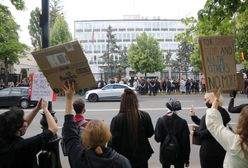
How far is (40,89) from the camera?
4738 millimetres

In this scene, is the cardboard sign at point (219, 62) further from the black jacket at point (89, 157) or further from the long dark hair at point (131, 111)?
the black jacket at point (89, 157)

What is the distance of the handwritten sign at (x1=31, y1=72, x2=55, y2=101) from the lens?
4688 mm

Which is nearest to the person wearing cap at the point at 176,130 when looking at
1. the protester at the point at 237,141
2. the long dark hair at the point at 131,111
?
the long dark hair at the point at 131,111

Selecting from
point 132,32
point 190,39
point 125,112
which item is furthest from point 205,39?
point 132,32

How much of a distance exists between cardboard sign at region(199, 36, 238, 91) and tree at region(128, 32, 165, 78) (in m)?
44.6

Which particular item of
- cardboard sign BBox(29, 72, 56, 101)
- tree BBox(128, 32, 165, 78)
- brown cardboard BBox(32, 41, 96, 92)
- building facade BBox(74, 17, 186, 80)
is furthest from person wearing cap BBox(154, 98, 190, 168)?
building facade BBox(74, 17, 186, 80)

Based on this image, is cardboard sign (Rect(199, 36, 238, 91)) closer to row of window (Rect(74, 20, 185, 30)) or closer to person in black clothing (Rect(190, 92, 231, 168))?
person in black clothing (Rect(190, 92, 231, 168))

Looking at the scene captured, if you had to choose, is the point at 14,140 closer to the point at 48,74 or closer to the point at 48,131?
the point at 48,131

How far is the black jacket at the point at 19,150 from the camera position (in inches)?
139

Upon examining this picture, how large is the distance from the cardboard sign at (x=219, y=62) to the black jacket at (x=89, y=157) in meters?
1.37

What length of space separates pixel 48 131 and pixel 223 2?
4768 millimetres

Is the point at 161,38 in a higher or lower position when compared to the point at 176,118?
higher

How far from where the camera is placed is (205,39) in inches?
164

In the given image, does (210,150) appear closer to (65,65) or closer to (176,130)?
(176,130)
